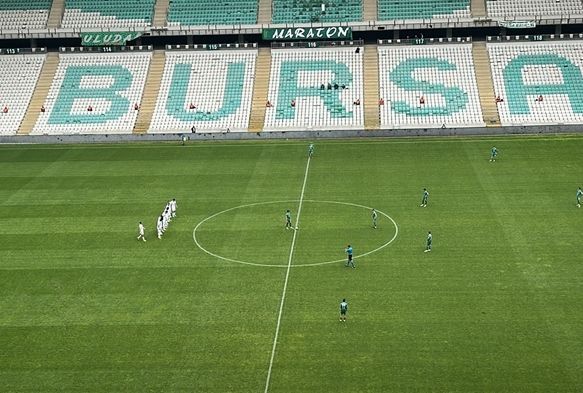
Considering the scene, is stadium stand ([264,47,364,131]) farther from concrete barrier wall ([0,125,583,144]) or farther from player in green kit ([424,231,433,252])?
player in green kit ([424,231,433,252])

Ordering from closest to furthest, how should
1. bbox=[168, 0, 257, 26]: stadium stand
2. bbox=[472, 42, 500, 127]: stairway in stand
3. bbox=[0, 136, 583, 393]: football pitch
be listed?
bbox=[0, 136, 583, 393]: football pitch < bbox=[472, 42, 500, 127]: stairway in stand < bbox=[168, 0, 257, 26]: stadium stand

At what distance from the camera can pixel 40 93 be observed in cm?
7612

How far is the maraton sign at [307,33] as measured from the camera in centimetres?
7531

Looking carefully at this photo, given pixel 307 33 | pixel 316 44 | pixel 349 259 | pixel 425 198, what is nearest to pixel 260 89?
pixel 307 33

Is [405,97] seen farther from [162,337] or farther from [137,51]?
[162,337]

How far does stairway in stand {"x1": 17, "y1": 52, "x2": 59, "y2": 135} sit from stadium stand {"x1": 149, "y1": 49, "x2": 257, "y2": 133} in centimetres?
1111

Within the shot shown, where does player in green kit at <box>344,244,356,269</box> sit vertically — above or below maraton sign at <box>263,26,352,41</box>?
below

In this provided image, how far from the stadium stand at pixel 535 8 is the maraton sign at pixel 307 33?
14.0 m

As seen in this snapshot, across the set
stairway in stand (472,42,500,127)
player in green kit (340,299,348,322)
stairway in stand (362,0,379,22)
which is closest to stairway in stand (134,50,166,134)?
stairway in stand (362,0,379,22)

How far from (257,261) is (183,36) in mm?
43857

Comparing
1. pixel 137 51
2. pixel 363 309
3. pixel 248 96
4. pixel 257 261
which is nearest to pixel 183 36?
pixel 137 51

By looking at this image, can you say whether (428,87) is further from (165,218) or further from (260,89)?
(165,218)

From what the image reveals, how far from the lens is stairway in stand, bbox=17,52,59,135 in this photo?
72562 millimetres

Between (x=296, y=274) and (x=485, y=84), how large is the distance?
132 ft
